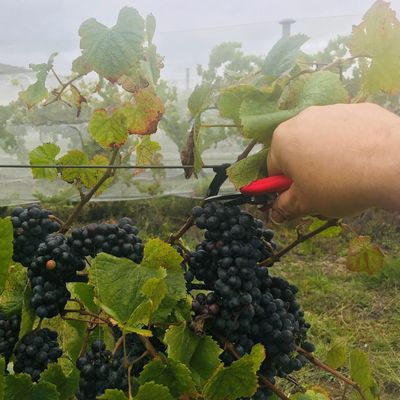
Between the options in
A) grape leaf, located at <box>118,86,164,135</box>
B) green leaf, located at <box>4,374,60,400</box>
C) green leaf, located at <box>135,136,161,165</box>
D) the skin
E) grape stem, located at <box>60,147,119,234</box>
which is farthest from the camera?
green leaf, located at <box>135,136,161,165</box>

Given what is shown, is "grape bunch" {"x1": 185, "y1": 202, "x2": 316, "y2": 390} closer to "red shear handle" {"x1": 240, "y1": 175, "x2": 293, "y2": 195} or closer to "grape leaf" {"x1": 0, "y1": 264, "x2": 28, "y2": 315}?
"red shear handle" {"x1": 240, "y1": 175, "x2": 293, "y2": 195}

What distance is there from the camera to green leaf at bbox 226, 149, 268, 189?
0.68 m

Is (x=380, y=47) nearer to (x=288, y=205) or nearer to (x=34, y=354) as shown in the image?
(x=288, y=205)

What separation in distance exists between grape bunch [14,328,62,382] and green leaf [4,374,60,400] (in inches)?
1.6

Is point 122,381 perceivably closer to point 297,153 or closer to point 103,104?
point 297,153

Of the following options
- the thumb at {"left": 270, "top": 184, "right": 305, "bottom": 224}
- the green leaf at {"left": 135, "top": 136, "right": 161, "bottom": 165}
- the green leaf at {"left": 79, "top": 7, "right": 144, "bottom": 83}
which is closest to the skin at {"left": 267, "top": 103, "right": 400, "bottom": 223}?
the thumb at {"left": 270, "top": 184, "right": 305, "bottom": 224}

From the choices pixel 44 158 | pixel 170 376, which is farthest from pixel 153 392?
pixel 44 158

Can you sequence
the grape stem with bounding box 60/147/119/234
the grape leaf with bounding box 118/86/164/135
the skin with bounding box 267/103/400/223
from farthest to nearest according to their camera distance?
the grape leaf with bounding box 118/86/164/135, the grape stem with bounding box 60/147/119/234, the skin with bounding box 267/103/400/223

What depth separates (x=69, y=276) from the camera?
2.40 ft

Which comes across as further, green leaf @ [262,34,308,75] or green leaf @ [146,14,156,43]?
green leaf @ [146,14,156,43]

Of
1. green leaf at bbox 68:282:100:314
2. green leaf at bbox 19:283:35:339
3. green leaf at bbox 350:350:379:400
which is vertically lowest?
green leaf at bbox 350:350:379:400

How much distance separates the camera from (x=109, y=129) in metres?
0.91

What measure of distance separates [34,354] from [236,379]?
28 cm

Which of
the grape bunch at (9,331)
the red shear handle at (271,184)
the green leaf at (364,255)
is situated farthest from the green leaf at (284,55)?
the grape bunch at (9,331)
